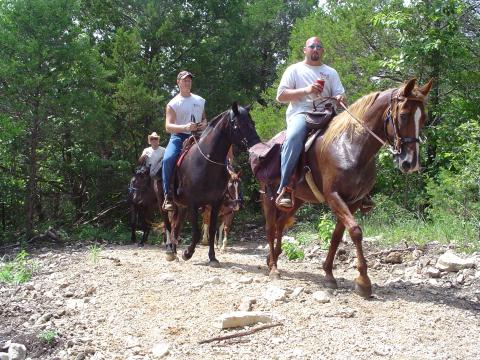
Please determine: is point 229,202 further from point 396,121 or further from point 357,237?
point 396,121

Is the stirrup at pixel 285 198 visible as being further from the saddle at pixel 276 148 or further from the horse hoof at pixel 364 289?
the horse hoof at pixel 364 289

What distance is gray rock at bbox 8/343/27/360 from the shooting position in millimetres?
4590

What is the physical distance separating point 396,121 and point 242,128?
2.85 meters

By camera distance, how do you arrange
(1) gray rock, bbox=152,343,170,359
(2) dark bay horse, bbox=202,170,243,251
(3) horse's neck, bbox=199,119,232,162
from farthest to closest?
1. (2) dark bay horse, bbox=202,170,243,251
2. (3) horse's neck, bbox=199,119,232,162
3. (1) gray rock, bbox=152,343,170,359

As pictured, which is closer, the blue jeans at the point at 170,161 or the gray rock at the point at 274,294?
the gray rock at the point at 274,294

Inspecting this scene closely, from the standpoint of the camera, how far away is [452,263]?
260 inches

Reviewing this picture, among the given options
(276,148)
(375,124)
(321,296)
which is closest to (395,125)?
(375,124)

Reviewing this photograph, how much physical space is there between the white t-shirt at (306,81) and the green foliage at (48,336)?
3.59 meters

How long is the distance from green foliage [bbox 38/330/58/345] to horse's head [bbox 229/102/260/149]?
12.0 feet

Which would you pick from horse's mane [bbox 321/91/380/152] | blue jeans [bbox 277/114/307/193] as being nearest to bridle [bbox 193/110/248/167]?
blue jeans [bbox 277/114/307/193]

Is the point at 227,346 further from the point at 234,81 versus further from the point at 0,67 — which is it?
the point at 234,81

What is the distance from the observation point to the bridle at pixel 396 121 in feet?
16.3

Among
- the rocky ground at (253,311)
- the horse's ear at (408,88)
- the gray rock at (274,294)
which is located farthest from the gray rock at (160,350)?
the horse's ear at (408,88)

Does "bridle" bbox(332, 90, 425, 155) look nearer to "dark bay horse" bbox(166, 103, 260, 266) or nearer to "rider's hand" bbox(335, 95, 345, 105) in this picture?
"rider's hand" bbox(335, 95, 345, 105)
